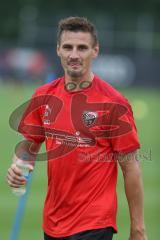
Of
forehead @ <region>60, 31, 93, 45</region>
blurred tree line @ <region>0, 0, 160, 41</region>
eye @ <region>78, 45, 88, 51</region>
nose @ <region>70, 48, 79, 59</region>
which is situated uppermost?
blurred tree line @ <region>0, 0, 160, 41</region>

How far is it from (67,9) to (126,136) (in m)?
46.3

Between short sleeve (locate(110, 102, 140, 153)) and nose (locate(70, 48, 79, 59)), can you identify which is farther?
nose (locate(70, 48, 79, 59))

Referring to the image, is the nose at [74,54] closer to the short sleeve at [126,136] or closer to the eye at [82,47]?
the eye at [82,47]

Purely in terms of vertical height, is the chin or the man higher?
the chin

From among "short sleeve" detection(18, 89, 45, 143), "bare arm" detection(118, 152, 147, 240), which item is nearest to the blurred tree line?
"short sleeve" detection(18, 89, 45, 143)

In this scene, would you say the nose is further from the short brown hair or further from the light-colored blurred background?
the light-colored blurred background

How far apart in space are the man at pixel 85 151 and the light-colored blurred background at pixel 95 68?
3251mm

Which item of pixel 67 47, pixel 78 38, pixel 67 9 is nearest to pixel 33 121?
pixel 67 47

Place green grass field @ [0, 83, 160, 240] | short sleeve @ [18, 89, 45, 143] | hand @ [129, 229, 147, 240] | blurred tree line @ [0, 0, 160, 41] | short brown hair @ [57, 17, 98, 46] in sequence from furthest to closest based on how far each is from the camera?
1. blurred tree line @ [0, 0, 160, 41]
2. green grass field @ [0, 83, 160, 240]
3. short sleeve @ [18, 89, 45, 143]
4. short brown hair @ [57, 17, 98, 46]
5. hand @ [129, 229, 147, 240]

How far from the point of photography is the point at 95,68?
121ft

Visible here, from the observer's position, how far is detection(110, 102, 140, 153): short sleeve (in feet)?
20.4

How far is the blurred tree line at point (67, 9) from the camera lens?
49781mm

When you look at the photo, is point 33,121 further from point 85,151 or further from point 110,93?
point 110,93

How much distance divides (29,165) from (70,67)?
2.57ft
